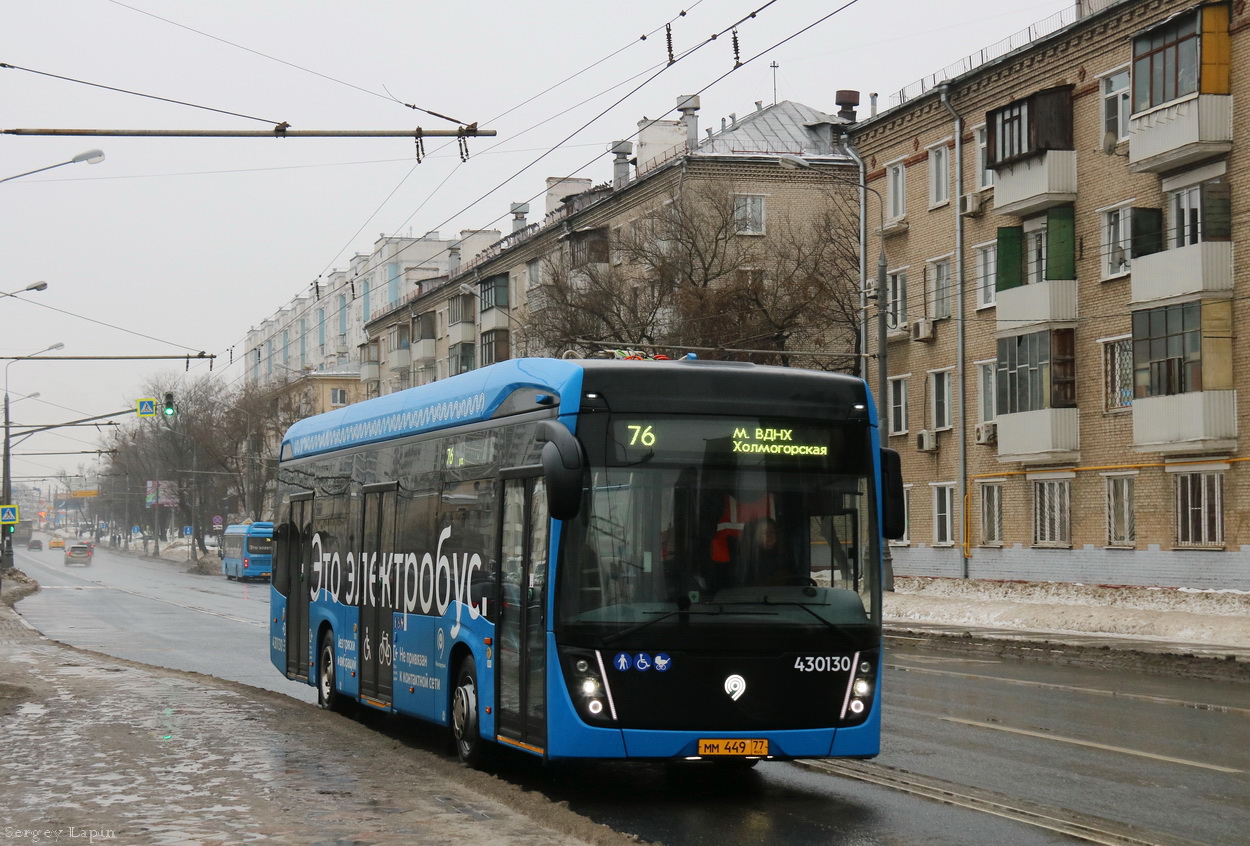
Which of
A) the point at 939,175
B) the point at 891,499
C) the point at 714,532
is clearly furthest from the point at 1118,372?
the point at 714,532

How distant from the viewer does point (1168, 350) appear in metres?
32.0

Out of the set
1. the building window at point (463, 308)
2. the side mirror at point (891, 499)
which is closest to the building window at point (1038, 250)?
the side mirror at point (891, 499)

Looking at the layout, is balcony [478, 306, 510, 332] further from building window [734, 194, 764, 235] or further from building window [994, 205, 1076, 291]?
building window [994, 205, 1076, 291]

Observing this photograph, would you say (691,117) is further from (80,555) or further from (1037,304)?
(80,555)

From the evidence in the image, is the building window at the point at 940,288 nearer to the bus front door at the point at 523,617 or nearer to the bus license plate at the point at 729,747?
the bus front door at the point at 523,617

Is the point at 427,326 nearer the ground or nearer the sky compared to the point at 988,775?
nearer the sky

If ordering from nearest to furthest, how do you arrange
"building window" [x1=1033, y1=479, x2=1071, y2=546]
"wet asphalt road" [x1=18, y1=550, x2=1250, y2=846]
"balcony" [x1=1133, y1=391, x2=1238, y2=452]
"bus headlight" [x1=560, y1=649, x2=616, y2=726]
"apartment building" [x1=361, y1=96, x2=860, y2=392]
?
"wet asphalt road" [x1=18, y1=550, x2=1250, y2=846], "bus headlight" [x1=560, y1=649, x2=616, y2=726], "balcony" [x1=1133, y1=391, x2=1238, y2=452], "building window" [x1=1033, y1=479, x2=1071, y2=546], "apartment building" [x1=361, y1=96, x2=860, y2=392]

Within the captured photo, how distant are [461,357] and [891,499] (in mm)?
69150

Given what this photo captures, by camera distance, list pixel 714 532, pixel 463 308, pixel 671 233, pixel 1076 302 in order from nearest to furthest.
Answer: pixel 714 532 → pixel 1076 302 → pixel 671 233 → pixel 463 308

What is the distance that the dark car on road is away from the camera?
10369 centimetres

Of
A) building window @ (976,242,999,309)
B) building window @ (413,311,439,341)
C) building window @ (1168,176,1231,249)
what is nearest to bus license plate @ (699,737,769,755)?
building window @ (1168,176,1231,249)

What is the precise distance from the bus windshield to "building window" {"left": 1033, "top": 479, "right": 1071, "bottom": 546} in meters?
27.3

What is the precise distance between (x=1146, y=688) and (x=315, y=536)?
967 cm

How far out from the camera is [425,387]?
13.6 m
